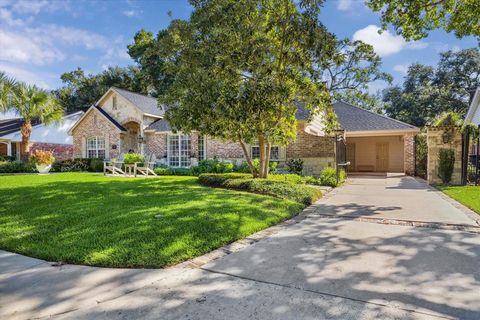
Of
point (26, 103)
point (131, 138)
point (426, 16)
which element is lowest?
point (131, 138)

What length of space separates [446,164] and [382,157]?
38.9 ft

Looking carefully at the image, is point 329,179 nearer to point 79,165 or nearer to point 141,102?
point 141,102

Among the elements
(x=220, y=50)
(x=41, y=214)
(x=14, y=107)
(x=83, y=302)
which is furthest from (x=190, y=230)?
(x=14, y=107)

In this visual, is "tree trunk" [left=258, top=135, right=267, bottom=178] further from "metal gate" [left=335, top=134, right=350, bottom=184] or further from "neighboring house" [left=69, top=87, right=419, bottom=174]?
"neighboring house" [left=69, top=87, right=419, bottom=174]

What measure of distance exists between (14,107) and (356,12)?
2225cm

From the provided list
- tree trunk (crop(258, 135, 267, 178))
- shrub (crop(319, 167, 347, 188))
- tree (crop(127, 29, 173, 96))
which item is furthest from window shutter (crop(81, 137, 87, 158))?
shrub (crop(319, 167, 347, 188))

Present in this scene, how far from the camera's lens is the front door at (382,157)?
2366 cm

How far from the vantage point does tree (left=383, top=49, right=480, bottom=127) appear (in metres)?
34.1

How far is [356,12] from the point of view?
12.6 m

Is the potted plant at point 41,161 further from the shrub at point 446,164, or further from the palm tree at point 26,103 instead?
the shrub at point 446,164

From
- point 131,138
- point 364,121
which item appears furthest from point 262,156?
point 131,138

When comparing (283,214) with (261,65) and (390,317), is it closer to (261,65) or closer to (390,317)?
(390,317)

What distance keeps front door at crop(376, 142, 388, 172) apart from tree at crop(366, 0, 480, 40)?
42.8 feet

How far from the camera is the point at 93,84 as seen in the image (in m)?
41.0
